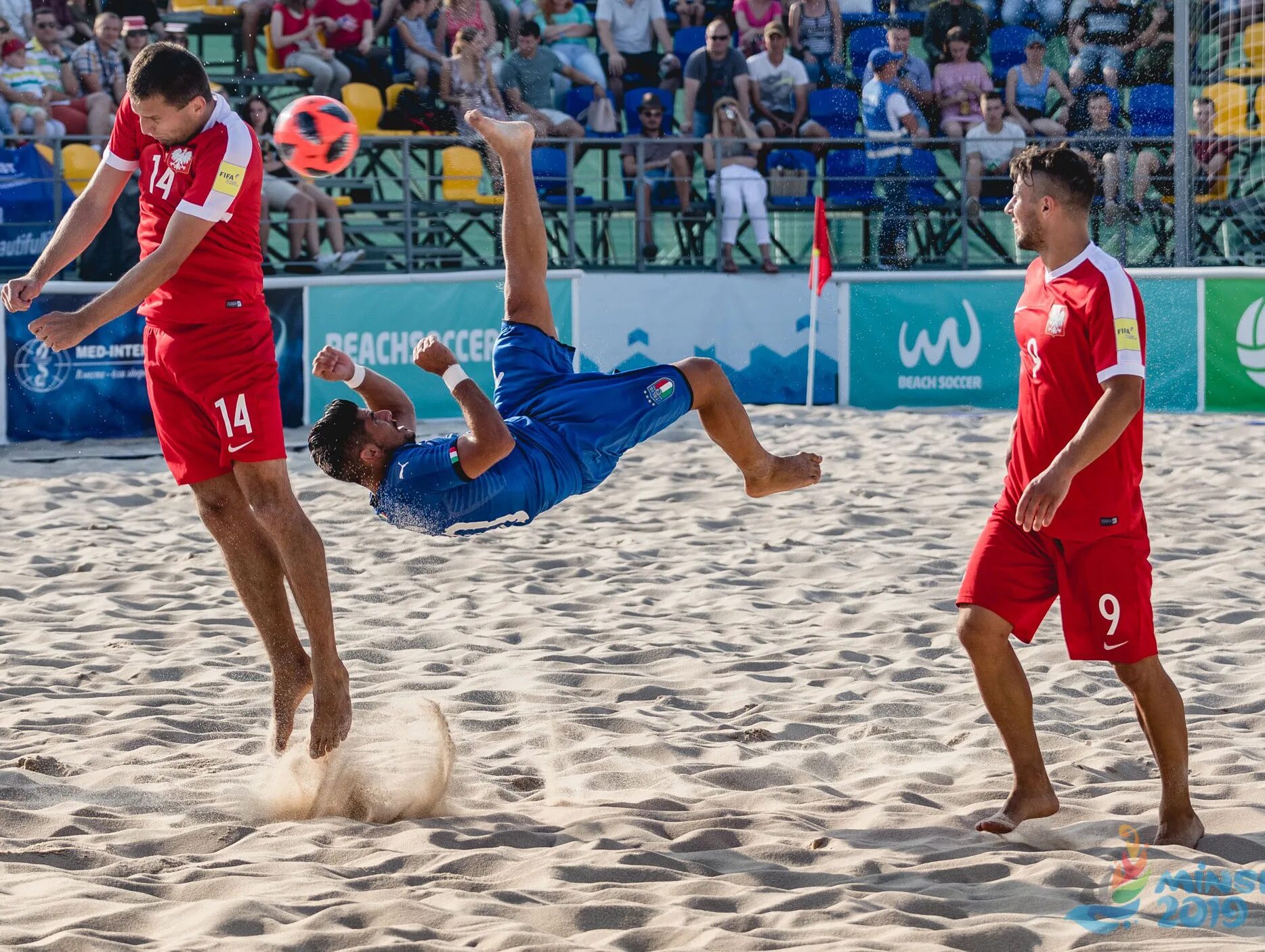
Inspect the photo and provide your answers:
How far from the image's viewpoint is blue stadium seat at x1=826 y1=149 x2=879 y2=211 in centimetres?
1296

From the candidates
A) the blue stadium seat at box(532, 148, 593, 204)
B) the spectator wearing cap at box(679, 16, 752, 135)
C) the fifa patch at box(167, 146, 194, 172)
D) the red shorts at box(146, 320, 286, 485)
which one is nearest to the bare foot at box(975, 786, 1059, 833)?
the red shorts at box(146, 320, 286, 485)

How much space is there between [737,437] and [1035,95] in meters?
10.1

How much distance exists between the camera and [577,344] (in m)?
12.3

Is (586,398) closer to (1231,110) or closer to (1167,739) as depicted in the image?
(1167,739)

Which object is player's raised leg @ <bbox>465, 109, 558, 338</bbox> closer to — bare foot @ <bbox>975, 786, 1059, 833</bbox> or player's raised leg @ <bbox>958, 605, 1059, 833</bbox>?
player's raised leg @ <bbox>958, 605, 1059, 833</bbox>

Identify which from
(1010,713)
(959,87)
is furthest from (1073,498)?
(959,87)

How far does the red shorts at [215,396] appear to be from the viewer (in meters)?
4.20

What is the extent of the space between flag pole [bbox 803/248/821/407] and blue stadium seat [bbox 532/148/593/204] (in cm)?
196

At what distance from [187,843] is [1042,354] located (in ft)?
7.85

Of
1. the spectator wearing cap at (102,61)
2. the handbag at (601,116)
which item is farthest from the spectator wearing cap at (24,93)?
the handbag at (601,116)

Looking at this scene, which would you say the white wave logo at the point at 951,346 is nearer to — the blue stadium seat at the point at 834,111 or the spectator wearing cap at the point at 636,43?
the blue stadium seat at the point at 834,111

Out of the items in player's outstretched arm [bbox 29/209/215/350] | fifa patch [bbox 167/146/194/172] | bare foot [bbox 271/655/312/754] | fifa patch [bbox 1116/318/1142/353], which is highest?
fifa patch [bbox 167/146/194/172]

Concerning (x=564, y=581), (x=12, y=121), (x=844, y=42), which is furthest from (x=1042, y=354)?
(x=844, y=42)

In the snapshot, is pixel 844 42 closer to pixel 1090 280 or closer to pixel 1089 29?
pixel 1089 29
